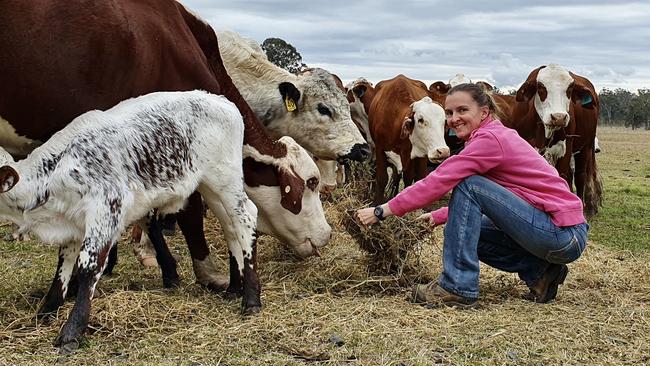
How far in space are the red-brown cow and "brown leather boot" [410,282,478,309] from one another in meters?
1.14

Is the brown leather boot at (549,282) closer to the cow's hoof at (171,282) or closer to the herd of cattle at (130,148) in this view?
the herd of cattle at (130,148)

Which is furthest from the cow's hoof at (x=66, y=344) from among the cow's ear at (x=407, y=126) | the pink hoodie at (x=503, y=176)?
the cow's ear at (x=407, y=126)

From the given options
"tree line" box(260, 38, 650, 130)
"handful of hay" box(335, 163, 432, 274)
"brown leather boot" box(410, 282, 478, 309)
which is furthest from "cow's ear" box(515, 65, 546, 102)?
"tree line" box(260, 38, 650, 130)

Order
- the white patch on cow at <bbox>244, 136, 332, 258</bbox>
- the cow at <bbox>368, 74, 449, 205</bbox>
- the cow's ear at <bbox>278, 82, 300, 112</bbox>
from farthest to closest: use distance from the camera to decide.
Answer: the cow at <bbox>368, 74, 449, 205</bbox> → the cow's ear at <bbox>278, 82, 300, 112</bbox> → the white patch on cow at <bbox>244, 136, 332, 258</bbox>

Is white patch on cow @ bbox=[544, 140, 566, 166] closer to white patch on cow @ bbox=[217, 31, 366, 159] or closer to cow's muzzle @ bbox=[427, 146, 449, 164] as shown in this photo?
cow's muzzle @ bbox=[427, 146, 449, 164]

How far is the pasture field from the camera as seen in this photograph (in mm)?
4406

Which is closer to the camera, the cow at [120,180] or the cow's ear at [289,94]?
the cow at [120,180]

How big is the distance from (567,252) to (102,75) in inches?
130

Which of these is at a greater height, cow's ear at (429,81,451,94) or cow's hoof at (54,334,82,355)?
cow's ear at (429,81,451,94)

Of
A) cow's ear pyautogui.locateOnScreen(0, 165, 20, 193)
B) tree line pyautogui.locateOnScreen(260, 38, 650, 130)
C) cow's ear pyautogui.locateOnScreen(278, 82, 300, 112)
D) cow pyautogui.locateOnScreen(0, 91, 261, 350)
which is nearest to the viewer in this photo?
cow's ear pyautogui.locateOnScreen(0, 165, 20, 193)

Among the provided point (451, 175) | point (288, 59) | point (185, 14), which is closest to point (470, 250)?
point (451, 175)

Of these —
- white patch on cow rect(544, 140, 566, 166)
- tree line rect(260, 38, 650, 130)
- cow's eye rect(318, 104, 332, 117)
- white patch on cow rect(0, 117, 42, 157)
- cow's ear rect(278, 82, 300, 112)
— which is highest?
cow's ear rect(278, 82, 300, 112)

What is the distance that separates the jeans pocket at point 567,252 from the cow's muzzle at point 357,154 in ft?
9.97

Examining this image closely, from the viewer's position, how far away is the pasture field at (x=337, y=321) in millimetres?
4406
